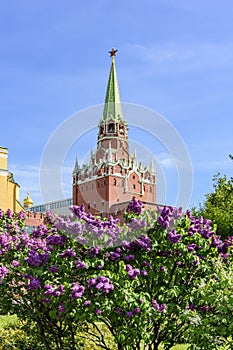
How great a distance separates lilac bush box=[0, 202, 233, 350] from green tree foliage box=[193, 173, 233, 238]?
1058 inches

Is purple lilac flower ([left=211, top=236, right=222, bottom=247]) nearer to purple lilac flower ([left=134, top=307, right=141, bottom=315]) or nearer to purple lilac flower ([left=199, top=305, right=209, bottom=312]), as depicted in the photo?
purple lilac flower ([left=199, top=305, right=209, bottom=312])

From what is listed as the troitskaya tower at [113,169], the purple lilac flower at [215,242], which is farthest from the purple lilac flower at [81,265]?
the purple lilac flower at [215,242]

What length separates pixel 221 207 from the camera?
41625 millimetres

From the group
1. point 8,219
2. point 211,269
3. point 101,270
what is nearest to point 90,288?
point 101,270

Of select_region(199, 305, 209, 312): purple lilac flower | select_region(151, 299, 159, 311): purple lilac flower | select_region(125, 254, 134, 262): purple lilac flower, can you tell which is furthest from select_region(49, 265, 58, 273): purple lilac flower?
select_region(199, 305, 209, 312): purple lilac flower

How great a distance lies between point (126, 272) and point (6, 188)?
24173 millimetres

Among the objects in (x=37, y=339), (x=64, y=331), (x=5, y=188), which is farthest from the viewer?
(x=5, y=188)

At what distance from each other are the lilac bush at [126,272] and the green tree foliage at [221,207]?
26885mm

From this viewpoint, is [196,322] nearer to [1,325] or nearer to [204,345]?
[204,345]

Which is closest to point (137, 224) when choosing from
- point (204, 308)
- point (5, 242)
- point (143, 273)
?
point (143, 273)

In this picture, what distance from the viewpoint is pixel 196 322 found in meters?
6.61

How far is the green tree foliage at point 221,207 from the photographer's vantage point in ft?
120

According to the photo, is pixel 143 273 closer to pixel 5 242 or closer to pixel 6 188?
pixel 5 242

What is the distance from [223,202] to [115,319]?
36885 millimetres
